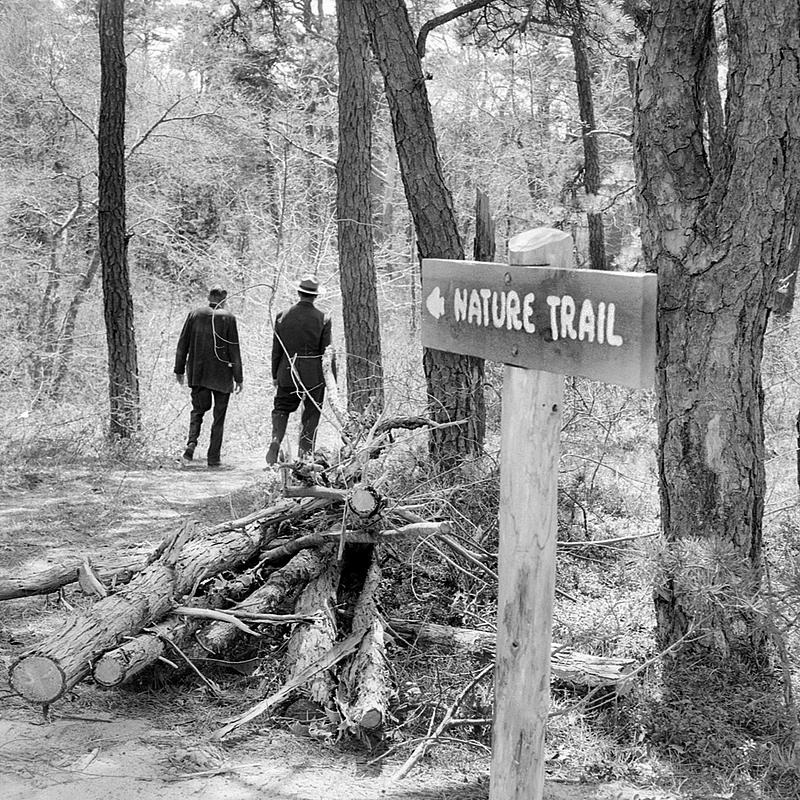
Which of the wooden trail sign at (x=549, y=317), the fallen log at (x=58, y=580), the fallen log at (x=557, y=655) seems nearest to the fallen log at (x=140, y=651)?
the fallen log at (x=58, y=580)

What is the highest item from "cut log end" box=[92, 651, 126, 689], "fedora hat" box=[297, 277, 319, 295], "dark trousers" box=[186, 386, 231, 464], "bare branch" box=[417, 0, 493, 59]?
"bare branch" box=[417, 0, 493, 59]

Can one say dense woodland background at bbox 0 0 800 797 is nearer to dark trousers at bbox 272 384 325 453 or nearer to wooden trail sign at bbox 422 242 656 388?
dark trousers at bbox 272 384 325 453

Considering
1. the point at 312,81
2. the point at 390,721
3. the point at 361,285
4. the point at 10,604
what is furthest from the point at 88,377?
the point at 390,721

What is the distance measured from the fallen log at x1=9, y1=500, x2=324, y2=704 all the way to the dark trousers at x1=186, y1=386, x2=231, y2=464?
5.21 meters

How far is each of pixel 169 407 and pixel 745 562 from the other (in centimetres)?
1220

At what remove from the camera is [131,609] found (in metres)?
4.39

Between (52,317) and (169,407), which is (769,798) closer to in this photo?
(169,407)

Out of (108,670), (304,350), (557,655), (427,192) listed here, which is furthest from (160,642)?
(304,350)

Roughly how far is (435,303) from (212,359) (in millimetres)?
7784

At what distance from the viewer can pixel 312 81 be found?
69.9 feet

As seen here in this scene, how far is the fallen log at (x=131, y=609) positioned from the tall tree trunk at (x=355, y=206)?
14.2ft

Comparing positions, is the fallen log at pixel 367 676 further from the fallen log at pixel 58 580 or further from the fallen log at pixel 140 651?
the fallen log at pixel 58 580

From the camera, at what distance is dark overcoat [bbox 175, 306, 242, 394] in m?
10.4

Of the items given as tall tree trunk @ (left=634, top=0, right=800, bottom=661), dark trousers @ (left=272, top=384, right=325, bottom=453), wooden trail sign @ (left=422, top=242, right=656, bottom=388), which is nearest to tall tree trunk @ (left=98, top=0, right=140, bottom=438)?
dark trousers @ (left=272, top=384, right=325, bottom=453)
